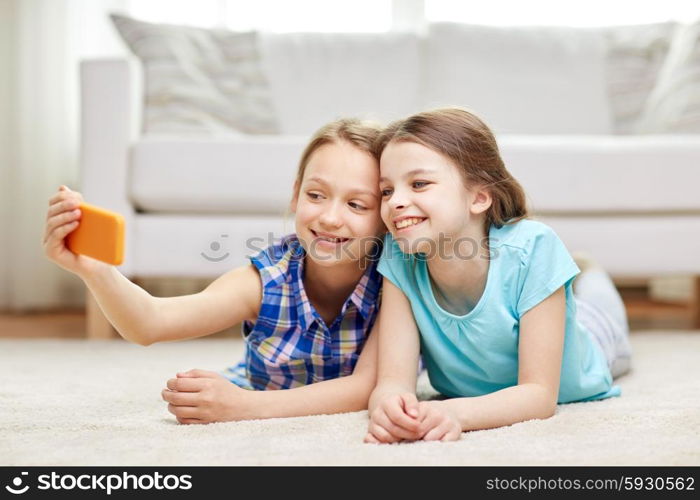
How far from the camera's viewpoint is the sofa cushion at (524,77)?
2637 millimetres

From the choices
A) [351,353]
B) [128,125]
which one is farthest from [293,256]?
[128,125]

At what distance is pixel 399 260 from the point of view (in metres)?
1.16

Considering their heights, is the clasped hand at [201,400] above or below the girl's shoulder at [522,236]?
below

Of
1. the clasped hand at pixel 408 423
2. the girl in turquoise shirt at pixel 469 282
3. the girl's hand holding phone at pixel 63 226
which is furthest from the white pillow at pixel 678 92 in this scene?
the girl's hand holding phone at pixel 63 226

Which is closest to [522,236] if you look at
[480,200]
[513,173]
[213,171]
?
[480,200]

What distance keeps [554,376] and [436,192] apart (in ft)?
0.91

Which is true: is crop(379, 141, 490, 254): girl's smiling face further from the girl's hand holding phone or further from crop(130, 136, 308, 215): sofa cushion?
crop(130, 136, 308, 215): sofa cushion

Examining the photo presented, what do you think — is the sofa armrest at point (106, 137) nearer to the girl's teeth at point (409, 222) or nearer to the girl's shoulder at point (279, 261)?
the girl's shoulder at point (279, 261)

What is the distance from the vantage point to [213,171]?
200cm

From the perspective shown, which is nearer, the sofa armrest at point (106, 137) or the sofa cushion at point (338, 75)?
the sofa armrest at point (106, 137)

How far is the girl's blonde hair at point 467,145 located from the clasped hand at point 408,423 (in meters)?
0.32

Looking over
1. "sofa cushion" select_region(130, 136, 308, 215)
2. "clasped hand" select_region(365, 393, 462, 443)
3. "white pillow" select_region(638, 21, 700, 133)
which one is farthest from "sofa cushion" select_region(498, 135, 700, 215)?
"clasped hand" select_region(365, 393, 462, 443)

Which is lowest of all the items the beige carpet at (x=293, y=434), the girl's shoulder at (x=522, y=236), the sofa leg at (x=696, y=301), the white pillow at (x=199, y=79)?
the sofa leg at (x=696, y=301)

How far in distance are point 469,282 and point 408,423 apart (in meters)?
0.29
